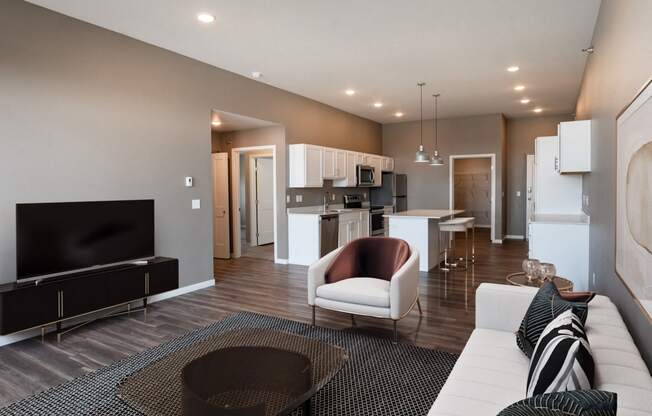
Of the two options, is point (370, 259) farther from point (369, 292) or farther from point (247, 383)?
point (247, 383)

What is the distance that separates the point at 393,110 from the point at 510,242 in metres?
4.03

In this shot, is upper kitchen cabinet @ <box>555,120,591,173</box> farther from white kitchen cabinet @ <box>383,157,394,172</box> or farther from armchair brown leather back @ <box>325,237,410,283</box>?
white kitchen cabinet @ <box>383,157,394,172</box>

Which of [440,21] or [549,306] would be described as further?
[440,21]

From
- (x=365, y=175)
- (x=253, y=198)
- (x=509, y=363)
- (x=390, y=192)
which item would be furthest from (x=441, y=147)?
(x=509, y=363)

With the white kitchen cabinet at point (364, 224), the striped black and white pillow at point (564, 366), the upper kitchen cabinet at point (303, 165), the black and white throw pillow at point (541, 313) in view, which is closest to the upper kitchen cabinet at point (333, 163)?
the upper kitchen cabinet at point (303, 165)

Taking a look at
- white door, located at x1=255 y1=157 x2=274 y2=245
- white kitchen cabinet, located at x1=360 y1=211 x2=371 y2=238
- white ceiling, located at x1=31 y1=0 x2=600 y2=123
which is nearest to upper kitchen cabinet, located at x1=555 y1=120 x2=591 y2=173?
white ceiling, located at x1=31 y1=0 x2=600 y2=123

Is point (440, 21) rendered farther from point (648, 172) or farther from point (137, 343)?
point (137, 343)

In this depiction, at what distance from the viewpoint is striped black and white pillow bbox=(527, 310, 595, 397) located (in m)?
1.26

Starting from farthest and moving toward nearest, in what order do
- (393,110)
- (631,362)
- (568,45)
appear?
(393,110), (568,45), (631,362)

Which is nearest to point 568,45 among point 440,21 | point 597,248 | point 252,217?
point 440,21

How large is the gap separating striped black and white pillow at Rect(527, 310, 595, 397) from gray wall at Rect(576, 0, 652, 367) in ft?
1.76

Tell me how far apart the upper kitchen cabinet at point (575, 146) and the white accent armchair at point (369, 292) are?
79.0 inches

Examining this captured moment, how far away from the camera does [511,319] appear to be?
93.1 inches

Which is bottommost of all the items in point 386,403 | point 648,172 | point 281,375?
point 386,403
